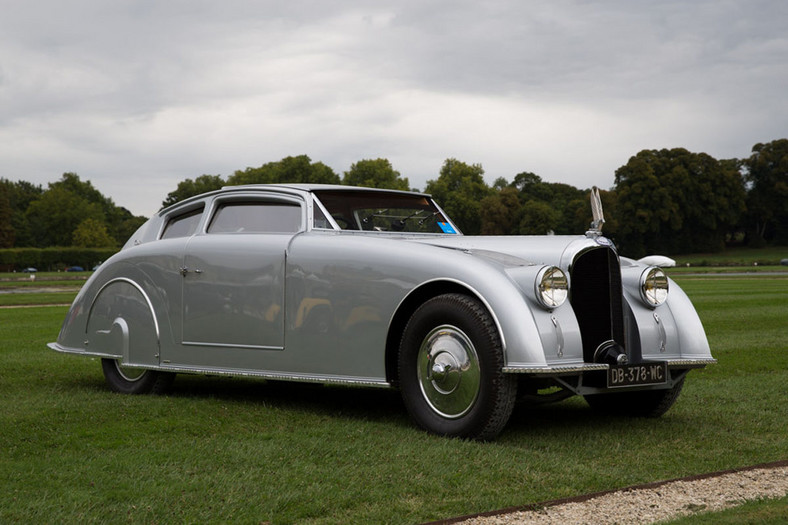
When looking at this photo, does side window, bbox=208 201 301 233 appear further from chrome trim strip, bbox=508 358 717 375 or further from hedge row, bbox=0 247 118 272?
hedge row, bbox=0 247 118 272

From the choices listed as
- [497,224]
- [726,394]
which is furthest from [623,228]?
[726,394]

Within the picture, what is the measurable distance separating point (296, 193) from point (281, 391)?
201cm

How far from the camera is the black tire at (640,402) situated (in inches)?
271

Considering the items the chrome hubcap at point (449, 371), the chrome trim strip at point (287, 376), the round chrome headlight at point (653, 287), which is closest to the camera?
the chrome hubcap at point (449, 371)

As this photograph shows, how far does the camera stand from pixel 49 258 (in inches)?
3287

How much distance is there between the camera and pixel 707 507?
167 inches

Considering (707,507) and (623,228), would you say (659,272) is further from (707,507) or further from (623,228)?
(623,228)

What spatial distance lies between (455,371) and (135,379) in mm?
3590

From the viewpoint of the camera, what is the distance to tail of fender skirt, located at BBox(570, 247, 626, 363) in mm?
6215

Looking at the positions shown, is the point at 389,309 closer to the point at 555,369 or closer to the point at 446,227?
the point at 555,369

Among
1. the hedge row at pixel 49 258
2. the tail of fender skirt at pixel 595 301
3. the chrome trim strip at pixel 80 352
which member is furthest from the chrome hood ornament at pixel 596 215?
the hedge row at pixel 49 258

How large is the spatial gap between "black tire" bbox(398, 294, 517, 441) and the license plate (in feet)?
2.51

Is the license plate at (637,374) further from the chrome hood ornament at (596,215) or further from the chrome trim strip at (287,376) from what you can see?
the chrome trim strip at (287,376)

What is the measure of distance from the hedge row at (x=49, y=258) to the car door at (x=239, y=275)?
260ft
